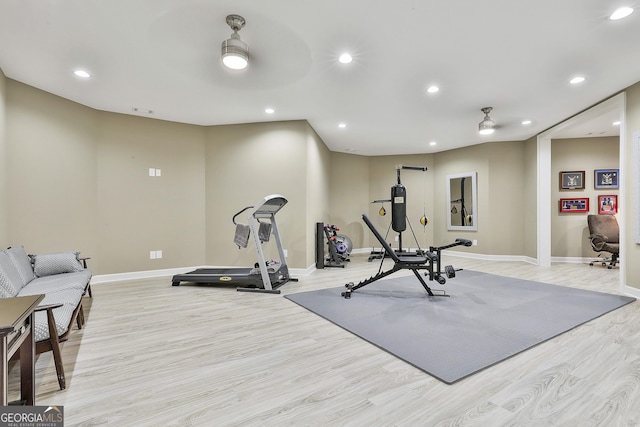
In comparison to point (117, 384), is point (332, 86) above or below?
above

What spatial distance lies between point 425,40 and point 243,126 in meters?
3.50

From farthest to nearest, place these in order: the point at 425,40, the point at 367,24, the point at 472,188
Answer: the point at 472,188 → the point at 425,40 → the point at 367,24

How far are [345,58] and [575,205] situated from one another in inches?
253

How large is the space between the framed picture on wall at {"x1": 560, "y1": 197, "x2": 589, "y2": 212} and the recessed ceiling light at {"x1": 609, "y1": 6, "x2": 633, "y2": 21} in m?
5.06

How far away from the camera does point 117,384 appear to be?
177cm

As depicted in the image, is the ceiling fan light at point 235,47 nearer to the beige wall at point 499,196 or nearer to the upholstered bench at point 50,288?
the upholstered bench at point 50,288

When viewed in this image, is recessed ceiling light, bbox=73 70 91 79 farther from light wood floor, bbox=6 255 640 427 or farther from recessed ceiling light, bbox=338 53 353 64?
recessed ceiling light, bbox=338 53 353 64

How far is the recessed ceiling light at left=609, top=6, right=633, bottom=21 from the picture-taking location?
7.62 feet

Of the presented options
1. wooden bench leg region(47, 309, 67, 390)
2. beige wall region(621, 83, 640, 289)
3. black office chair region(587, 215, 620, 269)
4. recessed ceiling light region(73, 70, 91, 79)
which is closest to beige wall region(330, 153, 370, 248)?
black office chair region(587, 215, 620, 269)

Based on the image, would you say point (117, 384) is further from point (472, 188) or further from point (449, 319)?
point (472, 188)

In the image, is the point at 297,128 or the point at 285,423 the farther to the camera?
the point at 297,128

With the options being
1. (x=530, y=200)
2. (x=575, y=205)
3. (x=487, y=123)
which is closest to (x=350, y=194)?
(x=487, y=123)

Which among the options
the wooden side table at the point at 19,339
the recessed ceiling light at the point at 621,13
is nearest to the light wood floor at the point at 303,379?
the wooden side table at the point at 19,339

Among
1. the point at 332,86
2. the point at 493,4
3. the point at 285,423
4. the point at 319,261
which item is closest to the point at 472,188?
the point at 319,261
